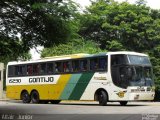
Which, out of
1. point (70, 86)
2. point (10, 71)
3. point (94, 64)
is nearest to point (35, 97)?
point (10, 71)

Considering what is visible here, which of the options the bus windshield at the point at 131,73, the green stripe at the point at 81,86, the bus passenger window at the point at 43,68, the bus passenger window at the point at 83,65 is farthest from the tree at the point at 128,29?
the bus windshield at the point at 131,73

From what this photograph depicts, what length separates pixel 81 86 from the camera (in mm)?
28750

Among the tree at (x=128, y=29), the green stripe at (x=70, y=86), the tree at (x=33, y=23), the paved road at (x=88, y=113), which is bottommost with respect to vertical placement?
the paved road at (x=88, y=113)

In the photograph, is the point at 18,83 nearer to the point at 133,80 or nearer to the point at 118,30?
the point at 133,80

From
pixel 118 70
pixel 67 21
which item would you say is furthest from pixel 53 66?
pixel 67 21

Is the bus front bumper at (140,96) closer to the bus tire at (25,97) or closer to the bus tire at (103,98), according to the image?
the bus tire at (103,98)

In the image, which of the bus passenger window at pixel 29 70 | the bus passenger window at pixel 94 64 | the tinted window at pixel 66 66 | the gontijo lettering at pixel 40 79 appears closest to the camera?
the bus passenger window at pixel 94 64

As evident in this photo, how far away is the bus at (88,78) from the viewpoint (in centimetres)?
2661

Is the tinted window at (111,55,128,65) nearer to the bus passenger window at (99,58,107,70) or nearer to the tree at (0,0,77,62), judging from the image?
the bus passenger window at (99,58,107,70)

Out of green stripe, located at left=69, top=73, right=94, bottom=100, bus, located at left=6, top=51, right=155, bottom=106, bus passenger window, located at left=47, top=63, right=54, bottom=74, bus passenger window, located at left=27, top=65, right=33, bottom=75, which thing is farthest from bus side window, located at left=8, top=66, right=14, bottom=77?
green stripe, located at left=69, top=73, right=94, bottom=100

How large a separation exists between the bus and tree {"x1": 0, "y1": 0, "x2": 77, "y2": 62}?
885 cm

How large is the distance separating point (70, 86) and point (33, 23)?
12.8 metres

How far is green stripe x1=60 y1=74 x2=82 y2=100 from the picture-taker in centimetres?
2891

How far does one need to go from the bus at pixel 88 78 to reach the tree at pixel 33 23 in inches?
348
